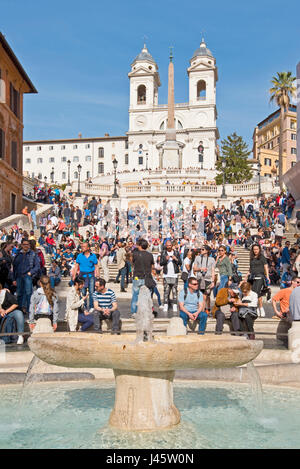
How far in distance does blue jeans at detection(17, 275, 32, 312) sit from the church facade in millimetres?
71919

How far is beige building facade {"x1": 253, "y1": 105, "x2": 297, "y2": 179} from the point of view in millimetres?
79438

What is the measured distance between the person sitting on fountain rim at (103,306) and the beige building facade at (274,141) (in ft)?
213

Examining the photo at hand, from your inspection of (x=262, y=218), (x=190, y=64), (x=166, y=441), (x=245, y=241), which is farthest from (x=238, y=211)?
(x=190, y=64)

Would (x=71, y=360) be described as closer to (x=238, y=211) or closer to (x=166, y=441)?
(x=166, y=441)

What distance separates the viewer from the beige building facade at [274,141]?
7944 cm

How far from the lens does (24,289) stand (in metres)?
11.2

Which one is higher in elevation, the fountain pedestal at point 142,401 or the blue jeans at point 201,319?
the blue jeans at point 201,319

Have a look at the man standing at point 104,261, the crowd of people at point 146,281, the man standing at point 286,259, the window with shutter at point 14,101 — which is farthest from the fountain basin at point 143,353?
the window with shutter at point 14,101

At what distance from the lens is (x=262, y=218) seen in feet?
89.1

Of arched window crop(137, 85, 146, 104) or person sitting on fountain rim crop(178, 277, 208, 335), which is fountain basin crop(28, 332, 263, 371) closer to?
person sitting on fountain rim crop(178, 277, 208, 335)

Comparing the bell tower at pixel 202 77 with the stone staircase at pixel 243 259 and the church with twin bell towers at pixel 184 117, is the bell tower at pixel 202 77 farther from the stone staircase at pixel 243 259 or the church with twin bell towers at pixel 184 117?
the stone staircase at pixel 243 259

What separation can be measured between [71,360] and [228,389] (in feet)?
9.63

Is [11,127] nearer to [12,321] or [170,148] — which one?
[12,321]

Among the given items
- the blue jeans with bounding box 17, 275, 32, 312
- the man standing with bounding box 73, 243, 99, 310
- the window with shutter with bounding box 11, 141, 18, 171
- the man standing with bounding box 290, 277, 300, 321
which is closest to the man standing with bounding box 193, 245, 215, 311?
the man standing with bounding box 73, 243, 99, 310
